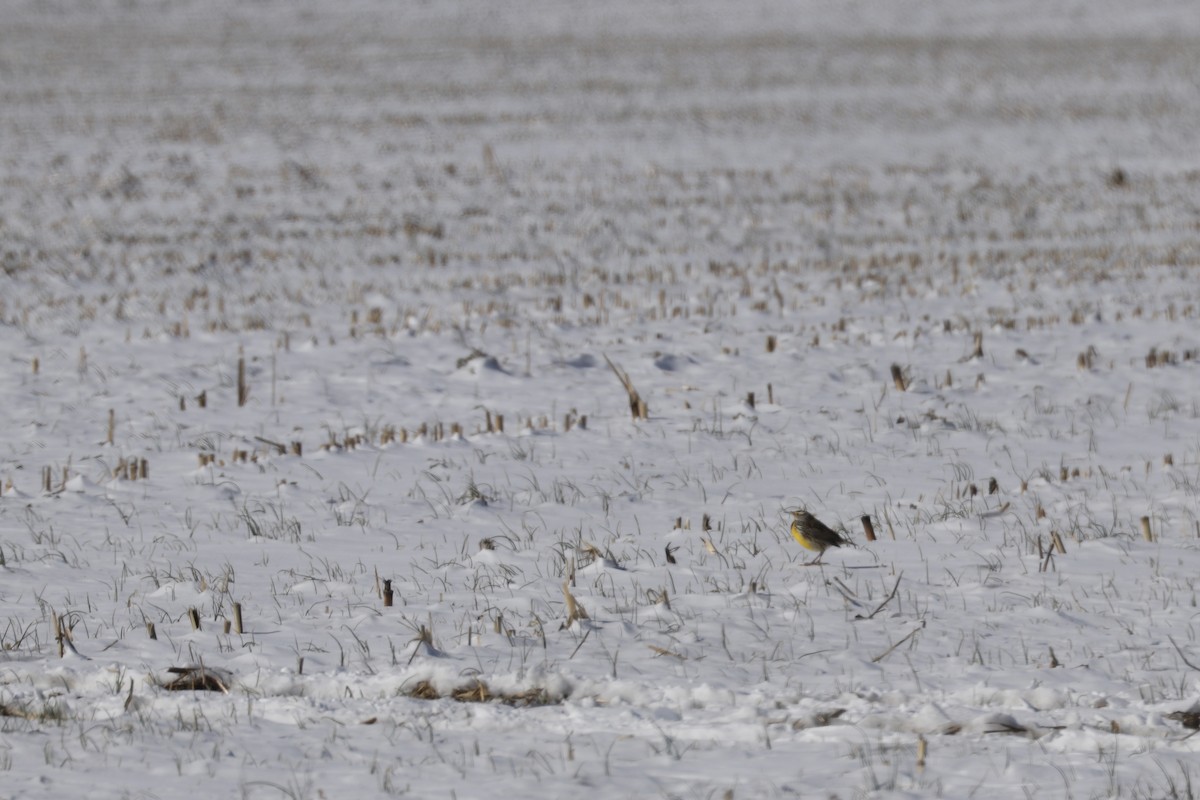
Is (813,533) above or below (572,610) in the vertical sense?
above

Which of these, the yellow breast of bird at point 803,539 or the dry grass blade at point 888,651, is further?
the yellow breast of bird at point 803,539

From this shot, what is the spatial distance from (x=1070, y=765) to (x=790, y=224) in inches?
600

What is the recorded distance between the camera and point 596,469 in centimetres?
813

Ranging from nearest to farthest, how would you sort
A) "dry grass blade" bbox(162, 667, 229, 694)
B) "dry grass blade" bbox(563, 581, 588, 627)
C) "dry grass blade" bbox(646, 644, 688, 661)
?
1. "dry grass blade" bbox(162, 667, 229, 694)
2. "dry grass blade" bbox(646, 644, 688, 661)
3. "dry grass blade" bbox(563, 581, 588, 627)

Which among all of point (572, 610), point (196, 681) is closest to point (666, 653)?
point (572, 610)

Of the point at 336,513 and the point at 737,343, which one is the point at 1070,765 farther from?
the point at 737,343

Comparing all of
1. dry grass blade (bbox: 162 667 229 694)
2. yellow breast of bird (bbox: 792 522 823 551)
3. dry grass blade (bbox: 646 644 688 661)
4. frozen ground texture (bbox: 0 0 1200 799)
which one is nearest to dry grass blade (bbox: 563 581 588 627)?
frozen ground texture (bbox: 0 0 1200 799)

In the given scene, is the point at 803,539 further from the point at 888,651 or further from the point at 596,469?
the point at 596,469

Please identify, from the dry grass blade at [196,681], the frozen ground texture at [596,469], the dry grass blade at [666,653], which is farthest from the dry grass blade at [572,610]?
the dry grass blade at [196,681]

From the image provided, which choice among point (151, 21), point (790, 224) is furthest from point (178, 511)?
point (151, 21)

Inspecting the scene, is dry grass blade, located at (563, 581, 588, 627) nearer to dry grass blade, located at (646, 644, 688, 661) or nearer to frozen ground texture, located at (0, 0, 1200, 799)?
frozen ground texture, located at (0, 0, 1200, 799)

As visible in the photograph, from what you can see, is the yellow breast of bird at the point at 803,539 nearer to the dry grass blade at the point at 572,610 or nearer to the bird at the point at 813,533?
the bird at the point at 813,533

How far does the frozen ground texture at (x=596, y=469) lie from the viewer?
4.37m

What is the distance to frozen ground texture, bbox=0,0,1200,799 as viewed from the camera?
4371 mm
